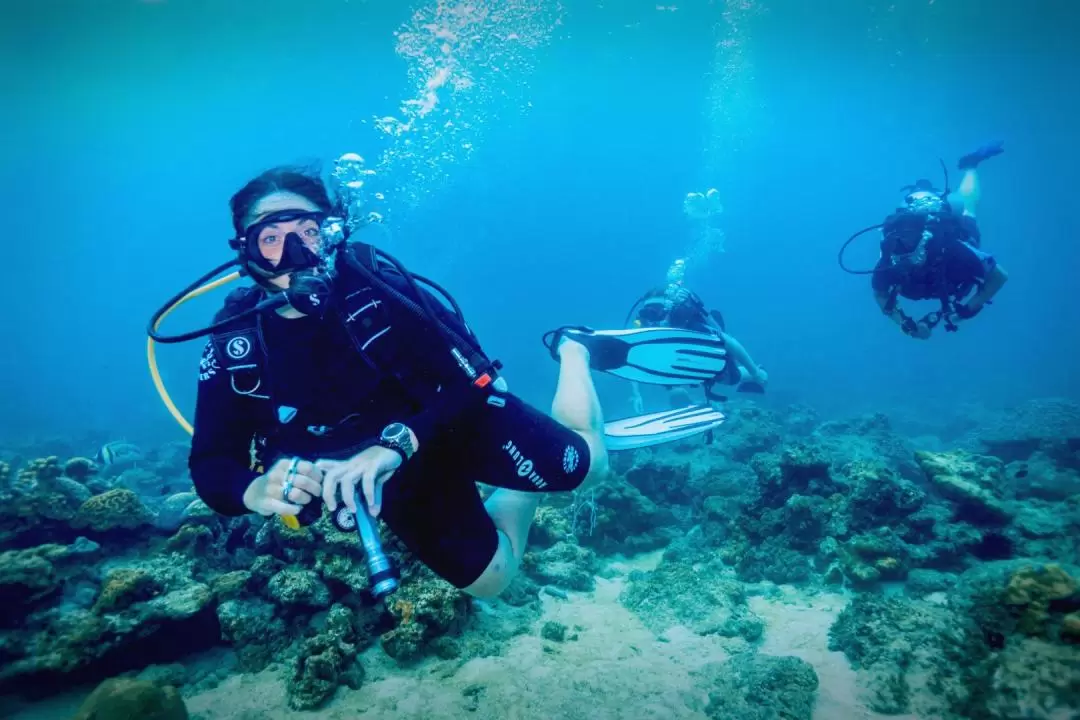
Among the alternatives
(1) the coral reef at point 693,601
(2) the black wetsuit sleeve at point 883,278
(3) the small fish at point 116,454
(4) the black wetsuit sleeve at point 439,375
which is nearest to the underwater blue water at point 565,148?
(3) the small fish at point 116,454

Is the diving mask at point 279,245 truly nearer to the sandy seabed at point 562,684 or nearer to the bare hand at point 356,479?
the bare hand at point 356,479

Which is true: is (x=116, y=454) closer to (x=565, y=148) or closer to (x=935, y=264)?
(x=935, y=264)

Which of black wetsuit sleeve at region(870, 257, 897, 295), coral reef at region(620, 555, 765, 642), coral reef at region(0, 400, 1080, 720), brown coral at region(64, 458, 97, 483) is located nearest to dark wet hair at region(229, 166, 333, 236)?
coral reef at region(0, 400, 1080, 720)

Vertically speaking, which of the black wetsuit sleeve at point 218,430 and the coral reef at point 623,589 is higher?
the black wetsuit sleeve at point 218,430

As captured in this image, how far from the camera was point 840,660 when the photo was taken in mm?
4051

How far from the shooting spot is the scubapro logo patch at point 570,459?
332 cm

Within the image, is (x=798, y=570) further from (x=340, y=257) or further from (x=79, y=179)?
(x=79, y=179)

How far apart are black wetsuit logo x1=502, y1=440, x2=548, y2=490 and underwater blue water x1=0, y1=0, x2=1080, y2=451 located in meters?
26.2

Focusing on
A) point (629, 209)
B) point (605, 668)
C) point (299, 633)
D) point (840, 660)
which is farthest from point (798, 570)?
point (629, 209)

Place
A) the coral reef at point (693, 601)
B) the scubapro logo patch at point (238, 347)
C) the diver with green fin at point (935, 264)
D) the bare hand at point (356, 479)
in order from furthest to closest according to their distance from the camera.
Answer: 1. the diver with green fin at point (935, 264)
2. the coral reef at point (693, 601)
3. the scubapro logo patch at point (238, 347)
4. the bare hand at point (356, 479)

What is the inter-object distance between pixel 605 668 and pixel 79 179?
94.6 meters

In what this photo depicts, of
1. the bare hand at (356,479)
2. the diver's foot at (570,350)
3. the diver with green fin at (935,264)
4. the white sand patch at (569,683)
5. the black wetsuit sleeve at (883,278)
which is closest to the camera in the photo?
the bare hand at (356,479)

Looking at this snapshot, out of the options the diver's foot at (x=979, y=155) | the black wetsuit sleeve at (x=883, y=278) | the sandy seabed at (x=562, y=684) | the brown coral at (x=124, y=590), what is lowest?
the sandy seabed at (x=562, y=684)

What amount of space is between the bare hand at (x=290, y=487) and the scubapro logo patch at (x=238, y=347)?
945 millimetres
